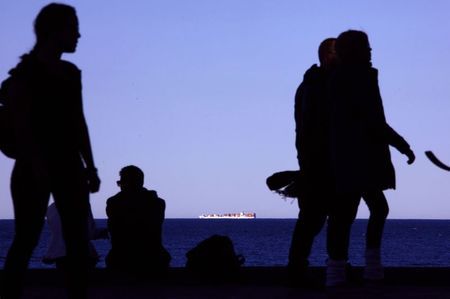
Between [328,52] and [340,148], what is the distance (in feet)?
2.52

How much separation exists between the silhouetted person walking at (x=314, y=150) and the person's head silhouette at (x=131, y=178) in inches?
88.4

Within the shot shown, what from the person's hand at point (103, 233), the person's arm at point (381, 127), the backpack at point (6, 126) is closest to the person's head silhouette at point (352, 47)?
the person's arm at point (381, 127)

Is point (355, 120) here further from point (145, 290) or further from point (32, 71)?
point (32, 71)

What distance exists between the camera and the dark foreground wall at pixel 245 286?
7711mm

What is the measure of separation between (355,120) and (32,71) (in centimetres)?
280

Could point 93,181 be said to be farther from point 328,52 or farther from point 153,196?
point 153,196

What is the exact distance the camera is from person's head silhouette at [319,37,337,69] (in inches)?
318

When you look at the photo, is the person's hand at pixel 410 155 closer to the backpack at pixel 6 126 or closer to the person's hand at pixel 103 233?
the backpack at pixel 6 126

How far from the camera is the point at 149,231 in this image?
10.1 m

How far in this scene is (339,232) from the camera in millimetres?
7906

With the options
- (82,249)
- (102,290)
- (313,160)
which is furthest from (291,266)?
(82,249)

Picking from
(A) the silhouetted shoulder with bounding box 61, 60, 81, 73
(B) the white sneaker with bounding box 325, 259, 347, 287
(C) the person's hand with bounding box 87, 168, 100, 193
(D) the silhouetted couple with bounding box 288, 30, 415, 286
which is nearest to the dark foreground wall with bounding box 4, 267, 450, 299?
(B) the white sneaker with bounding box 325, 259, 347, 287

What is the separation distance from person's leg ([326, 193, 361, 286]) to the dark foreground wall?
0.13 m

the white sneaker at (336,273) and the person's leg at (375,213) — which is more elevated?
the person's leg at (375,213)
